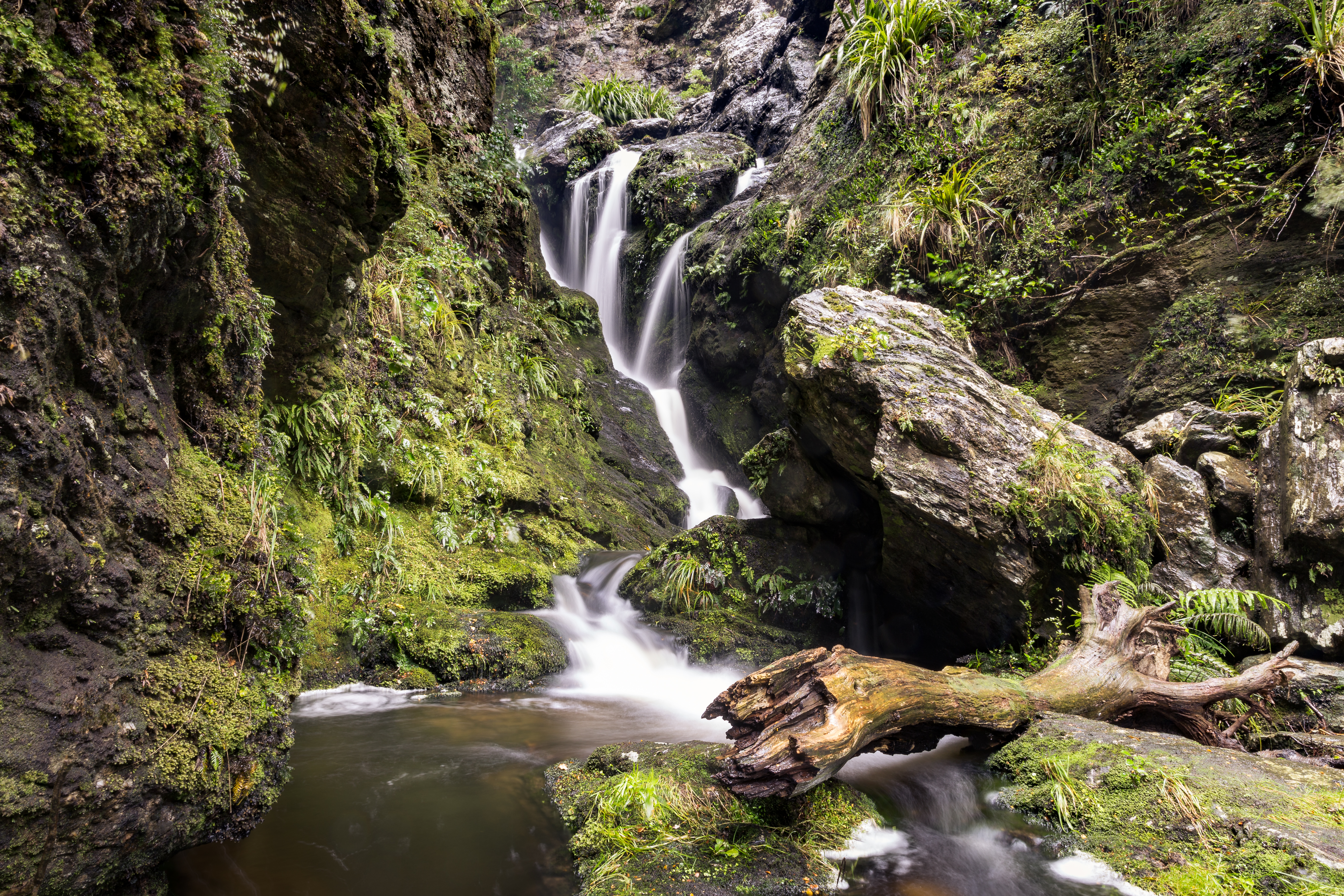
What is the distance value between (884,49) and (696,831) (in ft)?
30.7

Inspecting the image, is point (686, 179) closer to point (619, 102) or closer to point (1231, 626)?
point (619, 102)

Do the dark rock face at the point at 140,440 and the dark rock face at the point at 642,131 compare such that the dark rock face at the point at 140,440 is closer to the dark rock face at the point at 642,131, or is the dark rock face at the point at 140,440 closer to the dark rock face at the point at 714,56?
the dark rock face at the point at 714,56

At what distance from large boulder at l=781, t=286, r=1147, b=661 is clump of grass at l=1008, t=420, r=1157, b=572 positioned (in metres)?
0.05

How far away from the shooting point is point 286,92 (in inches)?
113

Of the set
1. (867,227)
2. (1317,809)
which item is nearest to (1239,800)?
(1317,809)

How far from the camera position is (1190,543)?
5031 mm

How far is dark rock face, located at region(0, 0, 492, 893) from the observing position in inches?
62.6

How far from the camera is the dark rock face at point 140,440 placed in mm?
1591

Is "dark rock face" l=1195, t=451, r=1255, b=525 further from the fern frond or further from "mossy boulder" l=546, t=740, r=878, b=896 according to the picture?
"mossy boulder" l=546, t=740, r=878, b=896

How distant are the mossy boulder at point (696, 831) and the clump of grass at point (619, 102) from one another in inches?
843

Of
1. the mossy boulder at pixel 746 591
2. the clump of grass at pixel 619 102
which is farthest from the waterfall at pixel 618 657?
the clump of grass at pixel 619 102

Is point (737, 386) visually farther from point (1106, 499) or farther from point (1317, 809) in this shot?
point (1317, 809)

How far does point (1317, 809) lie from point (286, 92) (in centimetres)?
579

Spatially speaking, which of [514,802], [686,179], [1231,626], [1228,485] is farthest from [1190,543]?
[686,179]
